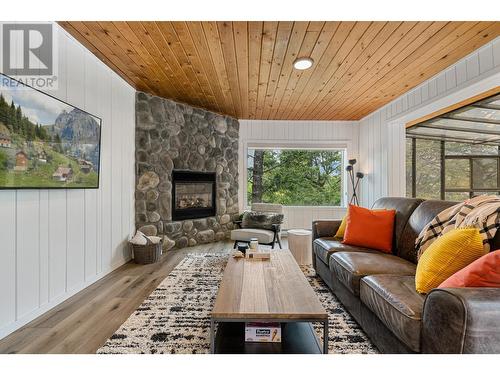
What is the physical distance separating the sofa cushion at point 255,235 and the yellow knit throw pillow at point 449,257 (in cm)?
247

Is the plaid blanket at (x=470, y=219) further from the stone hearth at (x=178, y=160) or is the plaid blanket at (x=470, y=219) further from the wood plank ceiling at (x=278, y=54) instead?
the stone hearth at (x=178, y=160)

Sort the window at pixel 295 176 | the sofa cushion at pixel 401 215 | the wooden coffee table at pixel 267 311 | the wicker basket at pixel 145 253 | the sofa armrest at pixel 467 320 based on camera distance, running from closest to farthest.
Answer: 1. the sofa armrest at pixel 467 320
2. the wooden coffee table at pixel 267 311
3. the sofa cushion at pixel 401 215
4. the wicker basket at pixel 145 253
5. the window at pixel 295 176

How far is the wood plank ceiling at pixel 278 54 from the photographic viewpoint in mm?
2309

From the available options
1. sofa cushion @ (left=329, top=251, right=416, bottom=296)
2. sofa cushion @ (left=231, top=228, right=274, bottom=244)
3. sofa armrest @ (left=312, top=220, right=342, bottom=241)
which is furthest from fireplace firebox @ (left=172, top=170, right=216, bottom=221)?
sofa cushion @ (left=329, top=251, right=416, bottom=296)

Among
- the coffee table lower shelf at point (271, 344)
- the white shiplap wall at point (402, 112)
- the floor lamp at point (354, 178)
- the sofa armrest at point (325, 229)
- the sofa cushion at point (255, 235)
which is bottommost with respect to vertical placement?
the coffee table lower shelf at point (271, 344)

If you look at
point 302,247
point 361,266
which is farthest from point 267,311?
point 302,247

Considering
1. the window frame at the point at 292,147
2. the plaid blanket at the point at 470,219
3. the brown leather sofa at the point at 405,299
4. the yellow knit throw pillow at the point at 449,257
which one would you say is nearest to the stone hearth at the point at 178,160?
the window frame at the point at 292,147

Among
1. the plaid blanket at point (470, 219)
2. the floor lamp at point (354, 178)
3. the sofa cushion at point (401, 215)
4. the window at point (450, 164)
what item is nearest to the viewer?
the plaid blanket at point (470, 219)

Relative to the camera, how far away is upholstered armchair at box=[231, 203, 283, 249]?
3955 millimetres

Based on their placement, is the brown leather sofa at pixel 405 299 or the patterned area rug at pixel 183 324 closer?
the brown leather sofa at pixel 405 299

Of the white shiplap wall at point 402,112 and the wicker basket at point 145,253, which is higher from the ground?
the white shiplap wall at point 402,112

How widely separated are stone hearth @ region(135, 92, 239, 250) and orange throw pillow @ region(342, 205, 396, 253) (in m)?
2.71

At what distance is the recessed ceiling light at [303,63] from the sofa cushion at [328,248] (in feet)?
6.48

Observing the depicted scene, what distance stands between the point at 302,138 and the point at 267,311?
463cm
